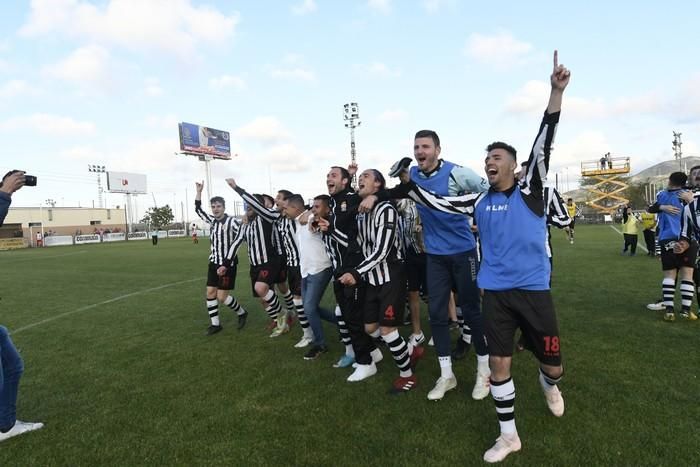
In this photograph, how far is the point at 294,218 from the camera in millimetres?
5953

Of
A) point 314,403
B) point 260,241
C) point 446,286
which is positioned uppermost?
point 260,241

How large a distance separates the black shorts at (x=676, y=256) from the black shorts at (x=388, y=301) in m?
4.77

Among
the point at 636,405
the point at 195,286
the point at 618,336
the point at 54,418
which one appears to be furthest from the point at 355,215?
the point at 195,286

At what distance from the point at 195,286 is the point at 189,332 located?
17.2ft

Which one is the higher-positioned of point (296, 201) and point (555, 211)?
point (296, 201)

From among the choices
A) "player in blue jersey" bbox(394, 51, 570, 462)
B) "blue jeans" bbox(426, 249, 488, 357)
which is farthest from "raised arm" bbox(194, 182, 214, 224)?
"player in blue jersey" bbox(394, 51, 570, 462)

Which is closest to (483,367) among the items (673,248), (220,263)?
(673,248)

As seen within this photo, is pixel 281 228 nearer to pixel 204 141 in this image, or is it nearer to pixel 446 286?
pixel 446 286

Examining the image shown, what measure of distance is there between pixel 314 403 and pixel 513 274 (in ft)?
7.28

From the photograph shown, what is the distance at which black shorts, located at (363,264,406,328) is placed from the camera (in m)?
4.32

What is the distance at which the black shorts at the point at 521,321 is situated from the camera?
10.2 ft

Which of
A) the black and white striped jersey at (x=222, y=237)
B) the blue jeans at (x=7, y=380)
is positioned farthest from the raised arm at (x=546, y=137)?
the black and white striped jersey at (x=222, y=237)

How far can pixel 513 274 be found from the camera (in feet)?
10.3

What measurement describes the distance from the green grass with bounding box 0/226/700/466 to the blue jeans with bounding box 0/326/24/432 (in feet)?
0.61
